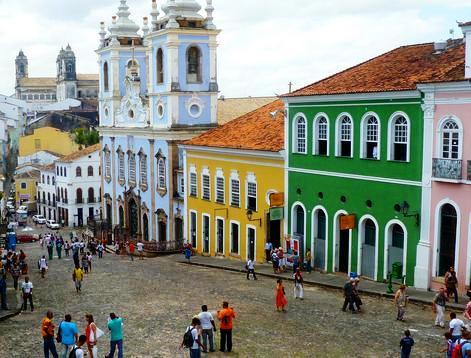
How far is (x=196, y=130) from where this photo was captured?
144 feet

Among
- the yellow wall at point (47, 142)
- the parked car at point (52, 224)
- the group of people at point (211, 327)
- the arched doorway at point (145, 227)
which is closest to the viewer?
the group of people at point (211, 327)

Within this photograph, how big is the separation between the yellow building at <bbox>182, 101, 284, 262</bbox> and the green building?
5.55 feet

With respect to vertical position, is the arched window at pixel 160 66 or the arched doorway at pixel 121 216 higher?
the arched window at pixel 160 66

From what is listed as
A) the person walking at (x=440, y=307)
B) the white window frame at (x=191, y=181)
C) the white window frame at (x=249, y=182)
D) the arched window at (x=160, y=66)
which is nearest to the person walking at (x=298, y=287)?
the person walking at (x=440, y=307)

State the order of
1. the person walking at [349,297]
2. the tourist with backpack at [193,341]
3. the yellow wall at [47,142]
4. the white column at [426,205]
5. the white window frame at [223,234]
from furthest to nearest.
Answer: the yellow wall at [47,142] → the white window frame at [223,234] → the white column at [426,205] → the person walking at [349,297] → the tourist with backpack at [193,341]

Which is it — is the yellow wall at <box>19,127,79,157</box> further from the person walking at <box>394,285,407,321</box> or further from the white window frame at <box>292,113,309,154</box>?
the person walking at <box>394,285,407,321</box>

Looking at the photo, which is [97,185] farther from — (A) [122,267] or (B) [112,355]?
(B) [112,355]

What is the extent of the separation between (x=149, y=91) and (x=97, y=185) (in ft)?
102

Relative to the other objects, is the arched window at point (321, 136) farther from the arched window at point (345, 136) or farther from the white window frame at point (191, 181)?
the white window frame at point (191, 181)

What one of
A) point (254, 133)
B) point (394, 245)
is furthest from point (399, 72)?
point (254, 133)

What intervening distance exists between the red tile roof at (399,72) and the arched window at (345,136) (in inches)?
43.7

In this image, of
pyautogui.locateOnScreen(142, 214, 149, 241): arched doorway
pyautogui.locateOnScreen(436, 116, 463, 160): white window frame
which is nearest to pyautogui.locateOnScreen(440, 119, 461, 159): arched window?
pyautogui.locateOnScreen(436, 116, 463, 160): white window frame

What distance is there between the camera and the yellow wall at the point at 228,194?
3123 centimetres

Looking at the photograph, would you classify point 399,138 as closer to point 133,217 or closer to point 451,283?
point 451,283
